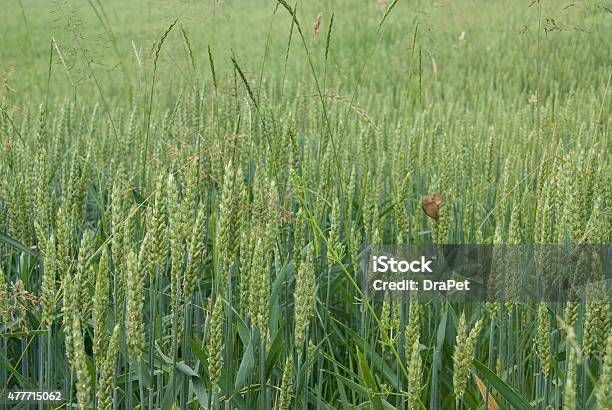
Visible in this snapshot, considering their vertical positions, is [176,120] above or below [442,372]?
above

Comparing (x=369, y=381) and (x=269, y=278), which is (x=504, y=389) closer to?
(x=369, y=381)

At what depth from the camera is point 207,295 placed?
6.89ft

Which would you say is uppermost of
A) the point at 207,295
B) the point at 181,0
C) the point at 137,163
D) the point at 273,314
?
the point at 181,0

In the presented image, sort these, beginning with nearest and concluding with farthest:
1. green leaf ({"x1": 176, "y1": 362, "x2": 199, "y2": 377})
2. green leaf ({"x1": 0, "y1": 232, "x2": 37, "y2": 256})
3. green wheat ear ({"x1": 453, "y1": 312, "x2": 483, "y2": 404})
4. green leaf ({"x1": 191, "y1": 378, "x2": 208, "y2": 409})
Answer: green wheat ear ({"x1": 453, "y1": 312, "x2": 483, "y2": 404})
green leaf ({"x1": 176, "y1": 362, "x2": 199, "y2": 377})
green leaf ({"x1": 191, "y1": 378, "x2": 208, "y2": 409})
green leaf ({"x1": 0, "y1": 232, "x2": 37, "y2": 256})

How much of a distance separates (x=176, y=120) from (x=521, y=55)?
4.09 meters

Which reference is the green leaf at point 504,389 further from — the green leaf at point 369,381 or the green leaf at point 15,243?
the green leaf at point 15,243

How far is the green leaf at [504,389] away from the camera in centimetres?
120


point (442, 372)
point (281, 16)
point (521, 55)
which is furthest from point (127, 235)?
point (281, 16)

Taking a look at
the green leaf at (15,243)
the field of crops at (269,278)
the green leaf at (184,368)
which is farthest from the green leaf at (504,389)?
the green leaf at (15,243)

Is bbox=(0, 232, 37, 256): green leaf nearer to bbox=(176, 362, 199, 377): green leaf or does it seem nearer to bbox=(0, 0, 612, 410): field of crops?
bbox=(0, 0, 612, 410): field of crops

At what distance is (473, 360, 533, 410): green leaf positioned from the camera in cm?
120

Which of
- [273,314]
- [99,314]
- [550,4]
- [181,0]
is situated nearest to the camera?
[99,314]

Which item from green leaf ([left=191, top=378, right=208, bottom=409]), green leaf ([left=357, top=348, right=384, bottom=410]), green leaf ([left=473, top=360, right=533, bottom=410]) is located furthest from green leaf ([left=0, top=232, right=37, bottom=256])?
green leaf ([left=473, top=360, right=533, bottom=410])

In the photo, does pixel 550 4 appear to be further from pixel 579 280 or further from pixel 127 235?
pixel 127 235
